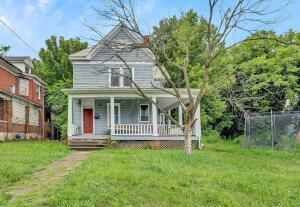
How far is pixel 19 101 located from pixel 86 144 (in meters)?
11.0

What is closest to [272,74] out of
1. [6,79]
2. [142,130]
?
[142,130]

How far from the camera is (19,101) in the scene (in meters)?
25.5

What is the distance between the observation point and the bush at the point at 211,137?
82.0ft

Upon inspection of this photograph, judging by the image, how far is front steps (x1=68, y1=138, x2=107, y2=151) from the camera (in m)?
17.1

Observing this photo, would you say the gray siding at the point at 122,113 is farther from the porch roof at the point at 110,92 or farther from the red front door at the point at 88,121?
the porch roof at the point at 110,92

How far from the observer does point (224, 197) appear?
6.03m

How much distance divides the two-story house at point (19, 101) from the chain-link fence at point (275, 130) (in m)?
15.8

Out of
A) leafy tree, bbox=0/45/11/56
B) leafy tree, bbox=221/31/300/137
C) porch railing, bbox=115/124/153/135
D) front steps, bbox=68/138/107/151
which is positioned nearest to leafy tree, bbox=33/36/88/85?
leafy tree, bbox=0/45/11/56

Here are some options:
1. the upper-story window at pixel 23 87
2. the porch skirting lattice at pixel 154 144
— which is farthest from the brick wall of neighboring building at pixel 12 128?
the porch skirting lattice at pixel 154 144

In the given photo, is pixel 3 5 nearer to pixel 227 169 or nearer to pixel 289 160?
pixel 227 169

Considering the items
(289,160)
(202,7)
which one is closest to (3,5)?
(202,7)

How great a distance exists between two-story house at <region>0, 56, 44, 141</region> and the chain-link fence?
1578 cm

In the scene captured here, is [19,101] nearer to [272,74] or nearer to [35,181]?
[272,74]

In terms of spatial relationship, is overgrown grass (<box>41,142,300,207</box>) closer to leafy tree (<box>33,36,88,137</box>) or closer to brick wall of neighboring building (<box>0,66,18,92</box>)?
brick wall of neighboring building (<box>0,66,18,92</box>)
